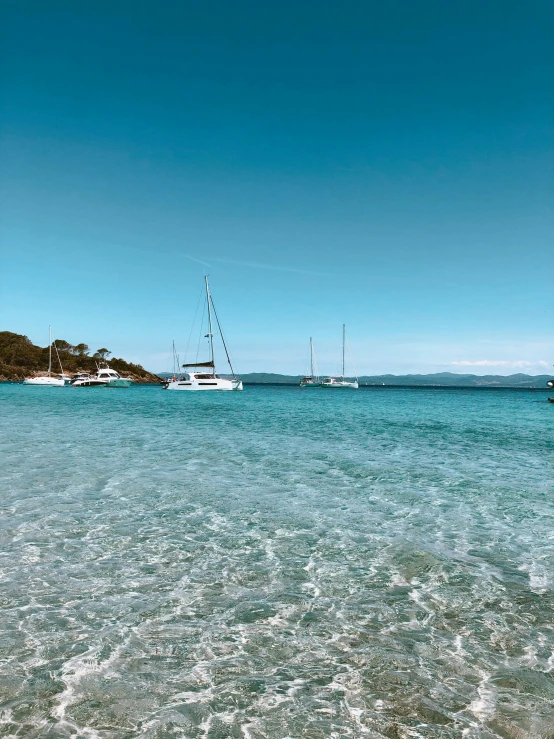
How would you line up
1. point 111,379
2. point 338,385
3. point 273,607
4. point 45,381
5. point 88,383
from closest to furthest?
point 273,607, point 88,383, point 45,381, point 111,379, point 338,385

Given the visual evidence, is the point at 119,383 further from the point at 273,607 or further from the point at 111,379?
the point at 273,607

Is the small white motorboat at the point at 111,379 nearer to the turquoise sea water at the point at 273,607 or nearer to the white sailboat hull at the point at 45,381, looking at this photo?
the white sailboat hull at the point at 45,381

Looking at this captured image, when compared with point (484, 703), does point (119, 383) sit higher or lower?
higher

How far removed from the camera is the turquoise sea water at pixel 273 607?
13.5 ft

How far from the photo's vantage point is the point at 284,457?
19188 millimetres

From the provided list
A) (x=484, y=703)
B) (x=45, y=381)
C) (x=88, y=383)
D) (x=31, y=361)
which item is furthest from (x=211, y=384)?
(x=31, y=361)

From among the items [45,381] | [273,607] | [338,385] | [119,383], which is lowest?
[273,607]

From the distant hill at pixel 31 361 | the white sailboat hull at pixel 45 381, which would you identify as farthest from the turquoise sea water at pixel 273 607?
the distant hill at pixel 31 361

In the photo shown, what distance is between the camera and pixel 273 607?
6.18m

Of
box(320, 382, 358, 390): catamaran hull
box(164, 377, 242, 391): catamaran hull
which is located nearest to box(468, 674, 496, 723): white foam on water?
box(164, 377, 242, 391): catamaran hull

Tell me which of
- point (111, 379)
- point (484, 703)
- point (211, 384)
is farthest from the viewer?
point (111, 379)

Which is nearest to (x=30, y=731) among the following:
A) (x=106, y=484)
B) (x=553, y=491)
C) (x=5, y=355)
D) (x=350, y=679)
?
(x=350, y=679)

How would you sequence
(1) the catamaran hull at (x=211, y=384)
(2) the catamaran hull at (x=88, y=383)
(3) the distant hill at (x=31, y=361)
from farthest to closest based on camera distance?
(3) the distant hill at (x=31, y=361), (2) the catamaran hull at (x=88, y=383), (1) the catamaran hull at (x=211, y=384)

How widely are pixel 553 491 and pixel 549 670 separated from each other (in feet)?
34.0
